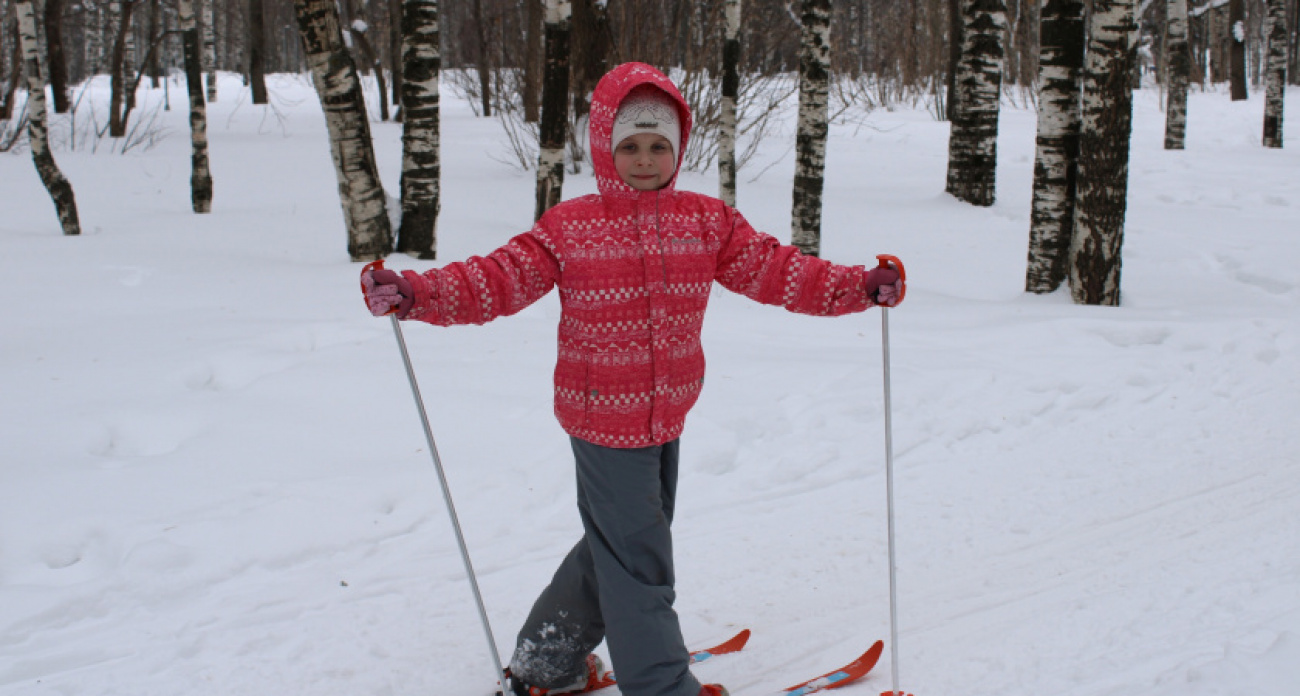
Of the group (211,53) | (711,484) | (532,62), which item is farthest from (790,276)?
(211,53)

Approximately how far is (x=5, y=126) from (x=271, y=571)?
52.7ft

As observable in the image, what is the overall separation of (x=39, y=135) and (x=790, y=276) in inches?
339

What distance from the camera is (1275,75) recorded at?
1547 cm

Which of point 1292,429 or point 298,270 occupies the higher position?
point 298,270

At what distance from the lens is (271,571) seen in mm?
3422

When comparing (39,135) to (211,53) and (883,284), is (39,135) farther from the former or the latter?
(211,53)

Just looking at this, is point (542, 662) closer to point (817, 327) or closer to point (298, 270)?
point (817, 327)

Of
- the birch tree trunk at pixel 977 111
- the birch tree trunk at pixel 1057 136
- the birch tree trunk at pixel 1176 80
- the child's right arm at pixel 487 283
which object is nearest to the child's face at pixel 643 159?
the child's right arm at pixel 487 283

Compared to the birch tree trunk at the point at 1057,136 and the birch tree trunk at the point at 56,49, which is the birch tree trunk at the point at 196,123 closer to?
the birch tree trunk at the point at 56,49

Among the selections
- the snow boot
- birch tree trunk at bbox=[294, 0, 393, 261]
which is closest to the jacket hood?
the snow boot

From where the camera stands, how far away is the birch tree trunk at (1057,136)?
6.38m

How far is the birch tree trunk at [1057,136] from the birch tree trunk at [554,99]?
3.45 meters

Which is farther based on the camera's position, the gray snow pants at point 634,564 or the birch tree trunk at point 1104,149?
the birch tree trunk at point 1104,149

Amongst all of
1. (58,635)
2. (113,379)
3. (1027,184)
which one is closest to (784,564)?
(58,635)
